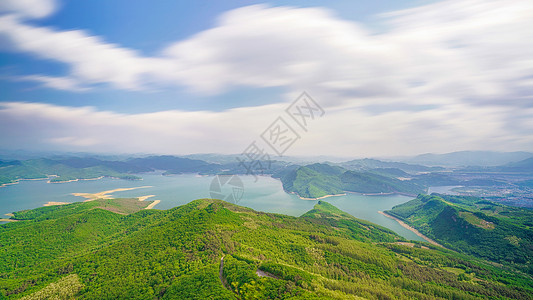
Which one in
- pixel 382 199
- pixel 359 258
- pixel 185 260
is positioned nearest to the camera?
pixel 185 260

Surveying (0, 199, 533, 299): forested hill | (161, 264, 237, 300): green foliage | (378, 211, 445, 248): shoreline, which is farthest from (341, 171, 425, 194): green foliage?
(161, 264, 237, 300): green foliage

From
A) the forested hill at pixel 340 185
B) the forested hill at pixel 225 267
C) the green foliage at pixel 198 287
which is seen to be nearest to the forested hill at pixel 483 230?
the forested hill at pixel 225 267

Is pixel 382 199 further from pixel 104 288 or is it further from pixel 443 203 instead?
pixel 104 288

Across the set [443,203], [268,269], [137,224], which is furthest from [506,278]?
[137,224]

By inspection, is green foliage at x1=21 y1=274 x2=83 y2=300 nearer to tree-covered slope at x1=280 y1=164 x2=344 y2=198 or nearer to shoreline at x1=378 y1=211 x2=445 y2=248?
shoreline at x1=378 y1=211 x2=445 y2=248

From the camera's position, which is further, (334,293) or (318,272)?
(318,272)

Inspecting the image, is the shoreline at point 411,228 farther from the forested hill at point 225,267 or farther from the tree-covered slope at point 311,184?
the tree-covered slope at point 311,184
